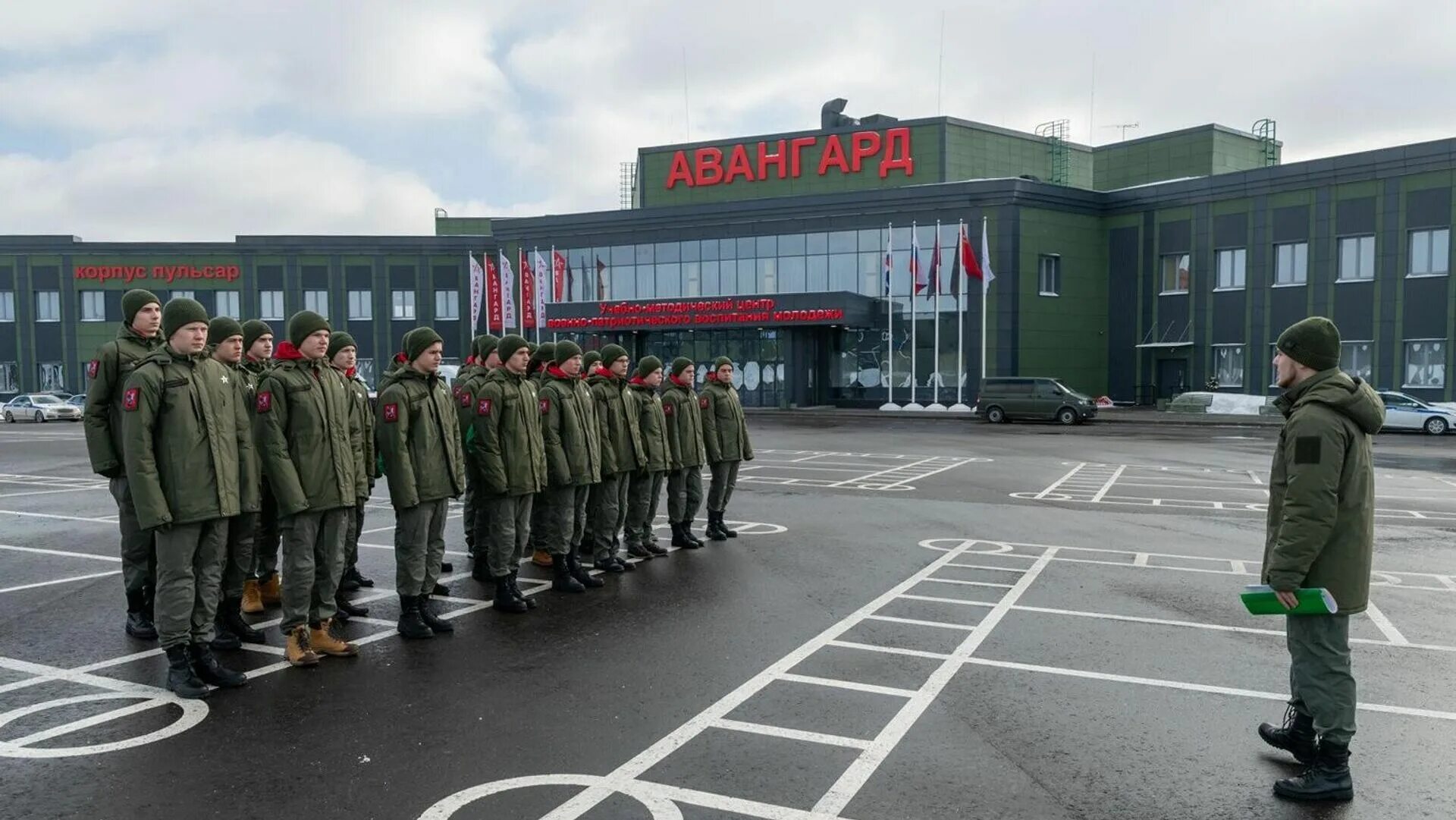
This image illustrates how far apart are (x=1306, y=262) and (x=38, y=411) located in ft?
178

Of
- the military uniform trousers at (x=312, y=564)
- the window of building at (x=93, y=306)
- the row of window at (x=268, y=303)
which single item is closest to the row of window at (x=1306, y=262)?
the row of window at (x=268, y=303)

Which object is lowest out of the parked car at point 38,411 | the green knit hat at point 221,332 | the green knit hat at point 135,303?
the parked car at point 38,411

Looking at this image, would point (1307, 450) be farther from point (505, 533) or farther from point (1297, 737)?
point (505, 533)

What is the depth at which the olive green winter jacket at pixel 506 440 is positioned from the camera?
7.85 meters

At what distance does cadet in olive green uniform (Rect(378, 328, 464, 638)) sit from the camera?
695 cm

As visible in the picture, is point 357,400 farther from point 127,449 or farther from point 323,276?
point 323,276

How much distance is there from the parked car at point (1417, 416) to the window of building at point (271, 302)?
53494mm

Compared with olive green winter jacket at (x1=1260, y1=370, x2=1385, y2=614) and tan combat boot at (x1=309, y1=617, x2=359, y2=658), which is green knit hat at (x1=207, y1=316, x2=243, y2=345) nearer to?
tan combat boot at (x1=309, y1=617, x2=359, y2=658)

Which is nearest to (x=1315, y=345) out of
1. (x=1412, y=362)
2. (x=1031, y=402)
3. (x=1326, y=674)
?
(x=1326, y=674)

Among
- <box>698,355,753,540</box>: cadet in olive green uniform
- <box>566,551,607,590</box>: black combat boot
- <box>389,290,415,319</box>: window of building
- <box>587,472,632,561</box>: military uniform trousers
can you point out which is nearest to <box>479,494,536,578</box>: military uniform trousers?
<box>566,551,607,590</box>: black combat boot

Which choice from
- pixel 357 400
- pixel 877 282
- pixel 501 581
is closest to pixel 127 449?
pixel 357 400

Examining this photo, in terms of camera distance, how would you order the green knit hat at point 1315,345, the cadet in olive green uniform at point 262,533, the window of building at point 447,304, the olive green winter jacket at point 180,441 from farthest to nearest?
the window of building at point 447,304 < the cadet in olive green uniform at point 262,533 < the olive green winter jacket at point 180,441 < the green knit hat at point 1315,345

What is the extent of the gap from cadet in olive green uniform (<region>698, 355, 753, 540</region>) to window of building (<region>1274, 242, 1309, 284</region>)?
3664 centimetres

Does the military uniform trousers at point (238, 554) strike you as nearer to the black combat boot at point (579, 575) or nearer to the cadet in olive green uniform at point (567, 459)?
the cadet in olive green uniform at point (567, 459)
